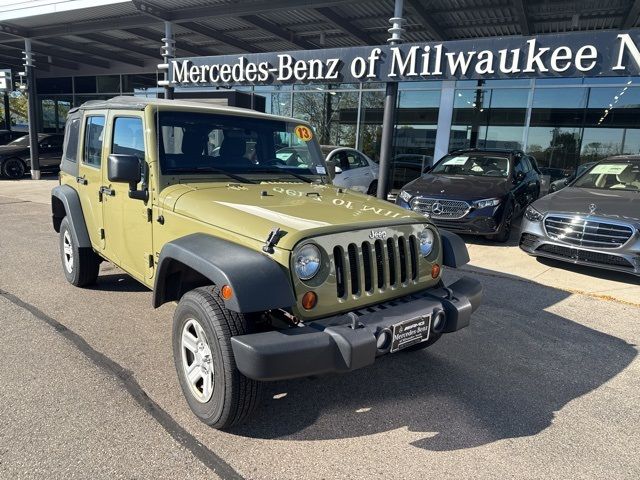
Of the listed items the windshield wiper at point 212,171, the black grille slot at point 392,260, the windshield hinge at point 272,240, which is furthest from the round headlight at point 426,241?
the windshield wiper at point 212,171

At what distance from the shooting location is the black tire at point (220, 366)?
2473 millimetres

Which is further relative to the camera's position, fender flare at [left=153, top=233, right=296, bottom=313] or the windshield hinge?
the windshield hinge

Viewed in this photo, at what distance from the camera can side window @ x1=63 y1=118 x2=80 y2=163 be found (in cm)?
500

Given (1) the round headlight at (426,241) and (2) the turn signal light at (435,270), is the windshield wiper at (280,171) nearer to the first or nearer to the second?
(1) the round headlight at (426,241)

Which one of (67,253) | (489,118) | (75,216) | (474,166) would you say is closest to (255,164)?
(75,216)

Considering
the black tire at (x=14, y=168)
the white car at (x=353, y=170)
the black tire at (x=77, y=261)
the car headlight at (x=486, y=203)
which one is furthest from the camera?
the black tire at (x=14, y=168)

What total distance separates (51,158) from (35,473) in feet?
60.0

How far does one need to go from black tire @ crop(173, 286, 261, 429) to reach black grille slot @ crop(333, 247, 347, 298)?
57 cm

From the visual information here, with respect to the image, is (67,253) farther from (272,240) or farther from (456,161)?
(456,161)

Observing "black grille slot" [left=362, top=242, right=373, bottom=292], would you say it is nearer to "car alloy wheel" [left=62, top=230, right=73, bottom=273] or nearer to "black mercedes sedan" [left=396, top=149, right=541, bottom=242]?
"car alloy wheel" [left=62, top=230, right=73, bottom=273]

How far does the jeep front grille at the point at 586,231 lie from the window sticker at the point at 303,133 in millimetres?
3973

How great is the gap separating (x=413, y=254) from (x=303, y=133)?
1807 mm

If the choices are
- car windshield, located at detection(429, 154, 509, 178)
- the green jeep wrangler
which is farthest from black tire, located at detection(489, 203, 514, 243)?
the green jeep wrangler

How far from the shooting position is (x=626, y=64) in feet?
24.0
